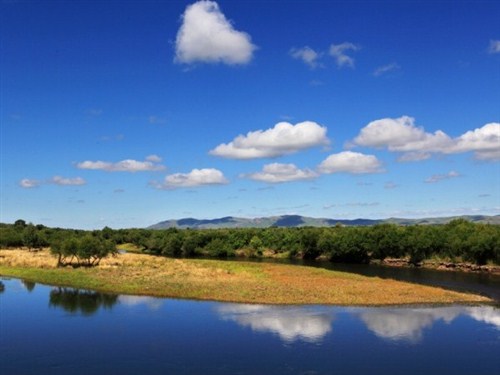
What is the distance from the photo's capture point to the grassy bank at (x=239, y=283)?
64.5 meters

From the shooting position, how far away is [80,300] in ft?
214

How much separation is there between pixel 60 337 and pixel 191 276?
3826cm

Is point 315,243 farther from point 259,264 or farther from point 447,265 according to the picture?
point 447,265

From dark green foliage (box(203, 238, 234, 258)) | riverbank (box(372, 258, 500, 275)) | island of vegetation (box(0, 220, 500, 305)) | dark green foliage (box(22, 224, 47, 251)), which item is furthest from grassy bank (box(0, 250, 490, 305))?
dark green foliage (box(203, 238, 234, 258))

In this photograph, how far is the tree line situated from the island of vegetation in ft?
0.76

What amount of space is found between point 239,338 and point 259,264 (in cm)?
6793

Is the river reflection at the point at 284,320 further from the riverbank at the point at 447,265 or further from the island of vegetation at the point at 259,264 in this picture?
the riverbank at the point at 447,265

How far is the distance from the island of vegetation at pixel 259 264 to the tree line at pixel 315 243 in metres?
0.23

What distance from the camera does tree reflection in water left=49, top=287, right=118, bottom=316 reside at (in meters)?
59.4

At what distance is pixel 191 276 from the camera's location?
82938mm

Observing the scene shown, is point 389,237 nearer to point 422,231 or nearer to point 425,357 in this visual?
point 422,231

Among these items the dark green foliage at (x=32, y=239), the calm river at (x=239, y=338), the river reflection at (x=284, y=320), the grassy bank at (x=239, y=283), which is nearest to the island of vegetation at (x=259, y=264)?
the grassy bank at (x=239, y=283)

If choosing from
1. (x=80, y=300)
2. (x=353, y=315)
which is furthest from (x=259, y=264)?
(x=353, y=315)

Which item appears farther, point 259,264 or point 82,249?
point 259,264
